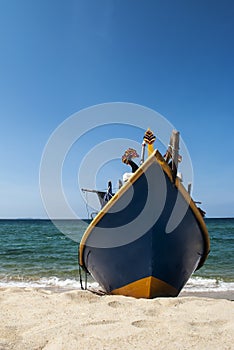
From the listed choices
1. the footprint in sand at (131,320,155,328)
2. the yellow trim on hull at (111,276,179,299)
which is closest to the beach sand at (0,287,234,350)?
the footprint in sand at (131,320,155,328)

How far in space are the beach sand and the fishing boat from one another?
0.74 metres

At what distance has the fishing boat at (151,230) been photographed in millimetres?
4547

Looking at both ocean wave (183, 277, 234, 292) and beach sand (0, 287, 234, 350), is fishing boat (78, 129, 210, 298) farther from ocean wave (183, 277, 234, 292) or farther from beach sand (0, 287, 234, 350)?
ocean wave (183, 277, 234, 292)

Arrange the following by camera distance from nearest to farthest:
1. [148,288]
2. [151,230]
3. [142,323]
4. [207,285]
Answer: [142,323] < [151,230] < [148,288] < [207,285]

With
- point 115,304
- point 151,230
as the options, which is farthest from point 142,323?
point 151,230

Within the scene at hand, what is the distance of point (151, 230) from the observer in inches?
183

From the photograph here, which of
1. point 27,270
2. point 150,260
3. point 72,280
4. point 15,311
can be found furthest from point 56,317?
point 27,270

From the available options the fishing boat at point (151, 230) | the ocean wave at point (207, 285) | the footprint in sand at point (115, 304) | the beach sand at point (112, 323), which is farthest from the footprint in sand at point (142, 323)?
the ocean wave at point (207, 285)

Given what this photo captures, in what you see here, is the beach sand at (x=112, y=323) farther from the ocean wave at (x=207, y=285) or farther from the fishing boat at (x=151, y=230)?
the ocean wave at (x=207, y=285)

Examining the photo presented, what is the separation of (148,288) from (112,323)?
1.87 metres

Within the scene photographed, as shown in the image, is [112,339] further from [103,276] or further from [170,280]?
[103,276]

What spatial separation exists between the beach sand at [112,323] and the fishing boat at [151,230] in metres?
0.74

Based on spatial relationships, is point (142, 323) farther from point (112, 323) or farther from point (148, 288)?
point (148, 288)

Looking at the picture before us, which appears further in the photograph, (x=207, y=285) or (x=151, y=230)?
(x=207, y=285)
